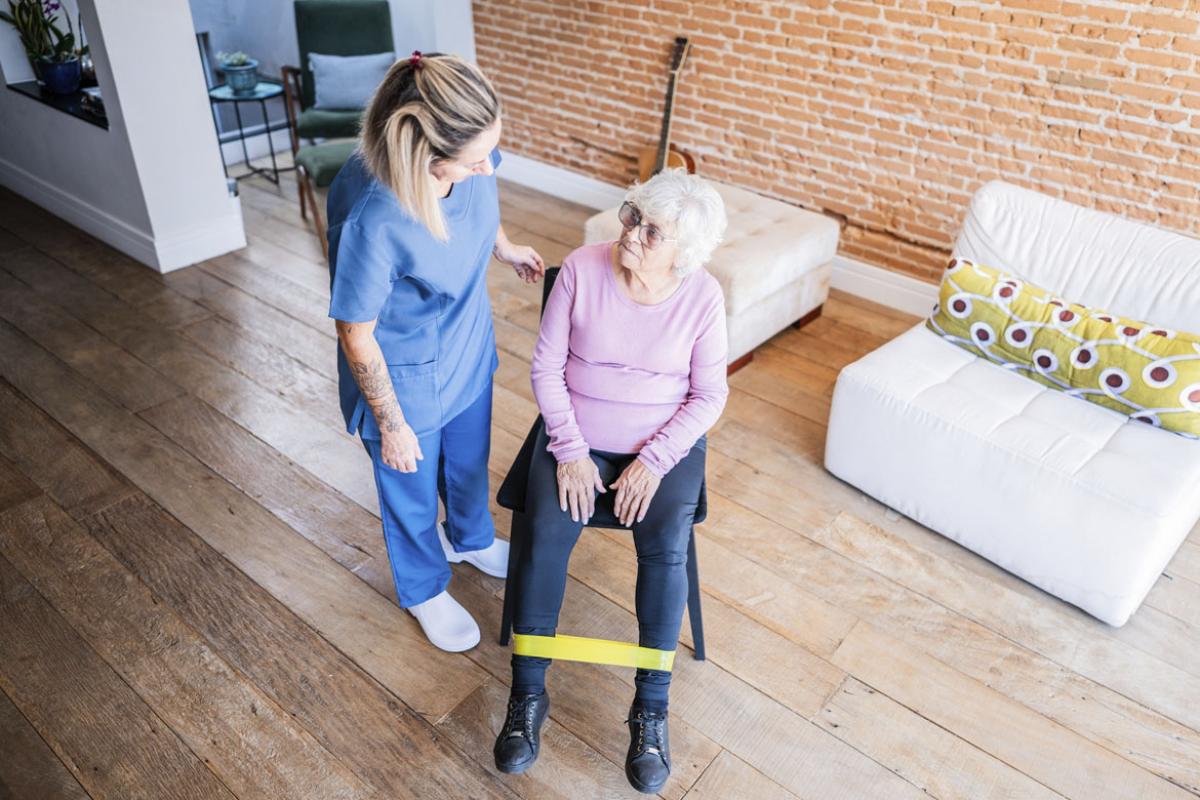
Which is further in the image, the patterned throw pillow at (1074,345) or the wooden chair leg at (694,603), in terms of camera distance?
the patterned throw pillow at (1074,345)

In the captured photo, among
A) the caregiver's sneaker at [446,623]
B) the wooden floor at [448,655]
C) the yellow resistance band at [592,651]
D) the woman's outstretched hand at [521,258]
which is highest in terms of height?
the woman's outstretched hand at [521,258]

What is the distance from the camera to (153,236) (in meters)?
3.90

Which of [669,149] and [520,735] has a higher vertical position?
[669,149]

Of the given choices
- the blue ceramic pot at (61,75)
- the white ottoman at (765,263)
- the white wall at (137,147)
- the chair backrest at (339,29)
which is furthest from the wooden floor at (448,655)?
the chair backrest at (339,29)

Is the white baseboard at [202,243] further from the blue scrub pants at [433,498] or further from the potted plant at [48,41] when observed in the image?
the blue scrub pants at [433,498]

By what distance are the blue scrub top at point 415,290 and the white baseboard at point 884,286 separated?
7.30 feet

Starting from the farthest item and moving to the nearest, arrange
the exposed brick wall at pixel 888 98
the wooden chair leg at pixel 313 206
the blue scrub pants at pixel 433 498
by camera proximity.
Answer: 1. the wooden chair leg at pixel 313 206
2. the exposed brick wall at pixel 888 98
3. the blue scrub pants at pixel 433 498

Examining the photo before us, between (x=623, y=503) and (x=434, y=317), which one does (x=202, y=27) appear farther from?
(x=623, y=503)

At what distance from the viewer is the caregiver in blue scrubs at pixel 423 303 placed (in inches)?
61.3

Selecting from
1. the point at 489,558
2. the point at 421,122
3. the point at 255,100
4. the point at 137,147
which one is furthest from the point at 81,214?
the point at 421,122

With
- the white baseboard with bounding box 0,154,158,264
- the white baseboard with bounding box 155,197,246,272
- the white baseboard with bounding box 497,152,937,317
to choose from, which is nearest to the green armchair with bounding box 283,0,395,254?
the white baseboard with bounding box 155,197,246,272

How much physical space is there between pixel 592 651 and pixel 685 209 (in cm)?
95

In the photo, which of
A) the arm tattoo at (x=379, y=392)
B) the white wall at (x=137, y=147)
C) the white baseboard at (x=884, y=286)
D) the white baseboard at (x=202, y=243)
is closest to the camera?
the arm tattoo at (x=379, y=392)

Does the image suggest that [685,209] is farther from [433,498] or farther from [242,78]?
[242,78]
